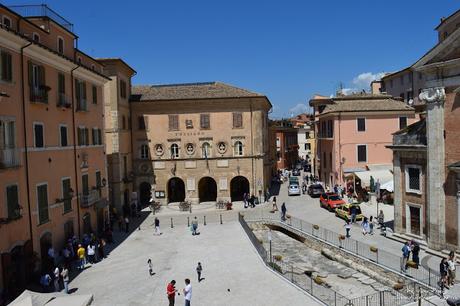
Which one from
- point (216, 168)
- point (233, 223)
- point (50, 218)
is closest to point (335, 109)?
point (216, 168)

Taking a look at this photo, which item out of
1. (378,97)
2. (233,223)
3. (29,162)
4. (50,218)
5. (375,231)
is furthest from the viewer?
(378,97)

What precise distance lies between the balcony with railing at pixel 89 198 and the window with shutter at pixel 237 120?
18.4m

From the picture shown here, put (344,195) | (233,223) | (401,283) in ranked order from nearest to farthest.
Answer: (401,283)
(233,223)
(344,195)

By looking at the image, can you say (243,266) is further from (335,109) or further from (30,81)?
(335,109)

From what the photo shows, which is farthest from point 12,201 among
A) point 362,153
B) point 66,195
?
point 362,153

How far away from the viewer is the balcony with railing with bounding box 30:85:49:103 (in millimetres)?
22844

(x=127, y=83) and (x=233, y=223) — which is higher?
(x=127, y=83)

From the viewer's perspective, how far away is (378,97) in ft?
163

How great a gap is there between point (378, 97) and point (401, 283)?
33860 mm

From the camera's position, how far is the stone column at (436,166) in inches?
939

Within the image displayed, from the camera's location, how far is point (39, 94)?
23.5 meters

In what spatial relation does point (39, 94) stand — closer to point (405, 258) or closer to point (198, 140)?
point (405, 258)

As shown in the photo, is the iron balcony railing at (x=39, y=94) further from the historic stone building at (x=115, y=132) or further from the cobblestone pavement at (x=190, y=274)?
the historic stone building at (x=115, y=132)

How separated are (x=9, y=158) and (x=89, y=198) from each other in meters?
10.3
